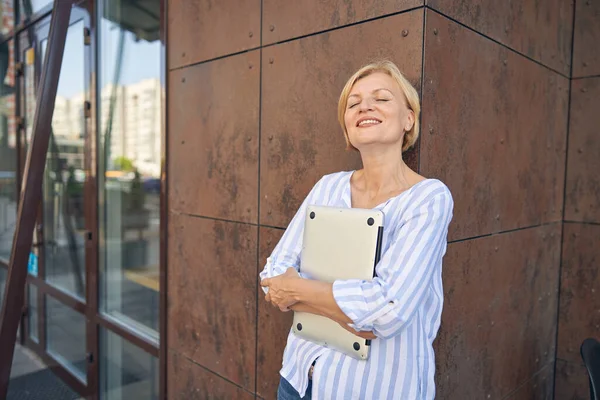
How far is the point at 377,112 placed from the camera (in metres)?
1.46

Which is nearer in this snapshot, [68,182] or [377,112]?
[377,112]

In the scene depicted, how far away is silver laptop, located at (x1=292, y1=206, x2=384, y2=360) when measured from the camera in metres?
1.36

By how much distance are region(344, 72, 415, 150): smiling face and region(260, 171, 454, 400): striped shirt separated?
0.64ft

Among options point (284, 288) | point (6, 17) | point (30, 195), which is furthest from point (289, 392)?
point (6, 17)

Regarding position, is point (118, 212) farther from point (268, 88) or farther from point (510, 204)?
point (510, 204)

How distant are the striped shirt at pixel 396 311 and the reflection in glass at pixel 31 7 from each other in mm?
4075

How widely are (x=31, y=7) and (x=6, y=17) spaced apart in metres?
0.74

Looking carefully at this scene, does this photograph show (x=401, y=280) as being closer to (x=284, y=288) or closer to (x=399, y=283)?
(x=399, y=283)

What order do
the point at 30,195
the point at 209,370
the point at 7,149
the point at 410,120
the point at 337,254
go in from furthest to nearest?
the point at 7,149 → the point at 209,370 → the point at 30,195 → the point at 410,120 → the point at 337,254

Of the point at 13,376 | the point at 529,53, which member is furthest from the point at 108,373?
the point at 529,53

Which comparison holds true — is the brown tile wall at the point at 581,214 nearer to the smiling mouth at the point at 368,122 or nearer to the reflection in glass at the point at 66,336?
the smiling mouth at the point at 368,122

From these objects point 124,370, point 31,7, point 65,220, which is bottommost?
point 124,370

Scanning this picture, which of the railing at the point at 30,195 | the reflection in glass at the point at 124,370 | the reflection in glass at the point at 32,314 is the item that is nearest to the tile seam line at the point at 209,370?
the reflection in glass at the point at 124,370

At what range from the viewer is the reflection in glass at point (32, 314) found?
488 cm
